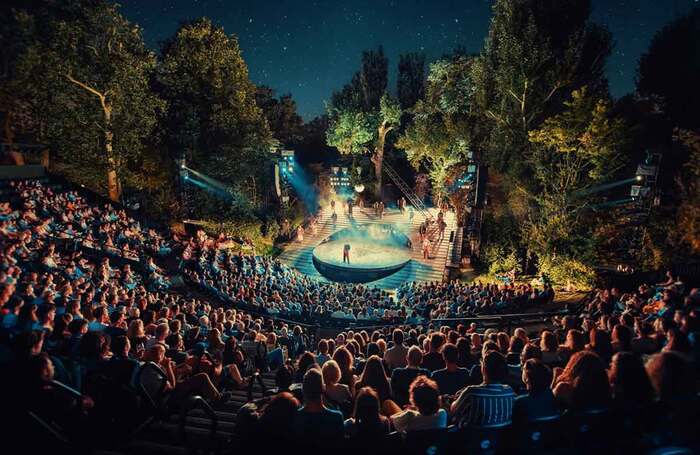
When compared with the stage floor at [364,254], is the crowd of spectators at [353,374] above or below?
below

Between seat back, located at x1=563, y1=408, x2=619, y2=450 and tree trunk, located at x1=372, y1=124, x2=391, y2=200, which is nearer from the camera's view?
Answer: seat back, located at x1=563, y1=408, x2=619, y2=450

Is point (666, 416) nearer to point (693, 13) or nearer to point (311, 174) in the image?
point (693, 13)

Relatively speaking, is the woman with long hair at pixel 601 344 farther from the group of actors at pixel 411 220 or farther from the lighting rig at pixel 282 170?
the lighting rig at pixel 282 170

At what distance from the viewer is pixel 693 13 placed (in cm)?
2150

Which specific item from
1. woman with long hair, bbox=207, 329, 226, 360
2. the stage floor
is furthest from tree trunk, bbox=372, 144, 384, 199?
woman with long hair, bbox=207, 329, 226, 360

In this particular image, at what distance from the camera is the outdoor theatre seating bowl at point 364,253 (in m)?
20.8

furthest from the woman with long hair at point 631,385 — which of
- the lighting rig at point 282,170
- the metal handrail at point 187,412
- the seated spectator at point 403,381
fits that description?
the lighting rig at point 282,170

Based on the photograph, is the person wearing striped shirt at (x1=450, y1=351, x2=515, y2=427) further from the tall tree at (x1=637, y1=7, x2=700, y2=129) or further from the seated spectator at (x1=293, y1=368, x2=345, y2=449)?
the tall tree at (x1=637, y1=7, x2=700, y2=129)

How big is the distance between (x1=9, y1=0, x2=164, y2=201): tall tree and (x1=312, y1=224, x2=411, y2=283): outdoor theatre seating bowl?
12965mm

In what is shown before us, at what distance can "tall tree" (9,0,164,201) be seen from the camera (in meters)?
18.1

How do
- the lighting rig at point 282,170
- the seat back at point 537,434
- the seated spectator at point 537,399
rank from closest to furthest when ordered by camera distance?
the seat back at point 537,434 < the seated spectator at point 537,399 < the lighting rig at point 282,170

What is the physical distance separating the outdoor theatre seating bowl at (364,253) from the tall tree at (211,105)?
6.68m

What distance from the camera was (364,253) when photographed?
76.3 ft

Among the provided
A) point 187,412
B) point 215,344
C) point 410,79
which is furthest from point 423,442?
point 410,79
